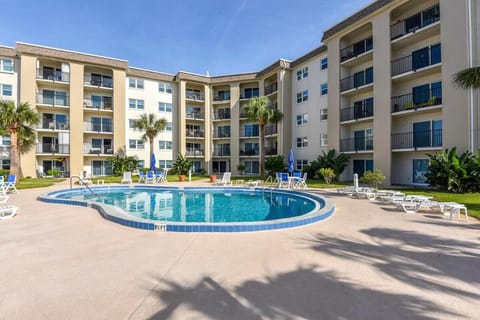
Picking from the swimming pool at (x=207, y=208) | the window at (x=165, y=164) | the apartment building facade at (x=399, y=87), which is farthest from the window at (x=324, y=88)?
the window at (x=165, y=164)

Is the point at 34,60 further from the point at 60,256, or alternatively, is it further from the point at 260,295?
the point at 260,295

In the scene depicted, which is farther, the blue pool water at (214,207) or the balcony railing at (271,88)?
the balcony railing at (271,88)

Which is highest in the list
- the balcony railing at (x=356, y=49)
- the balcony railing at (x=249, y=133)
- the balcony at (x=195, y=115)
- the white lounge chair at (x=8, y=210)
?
the balcony railing at (x=356, y=49)

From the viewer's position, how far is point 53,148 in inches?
1085

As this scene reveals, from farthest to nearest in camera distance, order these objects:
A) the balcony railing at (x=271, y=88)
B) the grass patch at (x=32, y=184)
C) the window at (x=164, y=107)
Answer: the window at (x=164, y=107) < the balcony railing at (x=271, y=88) < the grass patch at (x=32, y=184)

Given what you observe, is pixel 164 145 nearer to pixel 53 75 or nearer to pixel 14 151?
pixel 53 75

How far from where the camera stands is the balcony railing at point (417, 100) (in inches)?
683

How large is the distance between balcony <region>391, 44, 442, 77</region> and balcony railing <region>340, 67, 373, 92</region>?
2.25m

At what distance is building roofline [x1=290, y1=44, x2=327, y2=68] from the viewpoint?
25938 mm

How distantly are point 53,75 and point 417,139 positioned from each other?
3620cm

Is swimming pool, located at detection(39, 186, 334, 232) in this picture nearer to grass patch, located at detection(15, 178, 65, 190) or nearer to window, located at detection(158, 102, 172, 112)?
grass patch, located at detection(15, 178, 65, 190)

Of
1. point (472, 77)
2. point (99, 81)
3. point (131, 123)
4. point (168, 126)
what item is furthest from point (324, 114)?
point (99, 81)

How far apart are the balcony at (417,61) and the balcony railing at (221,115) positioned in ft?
69.4

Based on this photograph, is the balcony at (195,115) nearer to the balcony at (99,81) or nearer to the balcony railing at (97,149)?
the balcony at (99,81)
